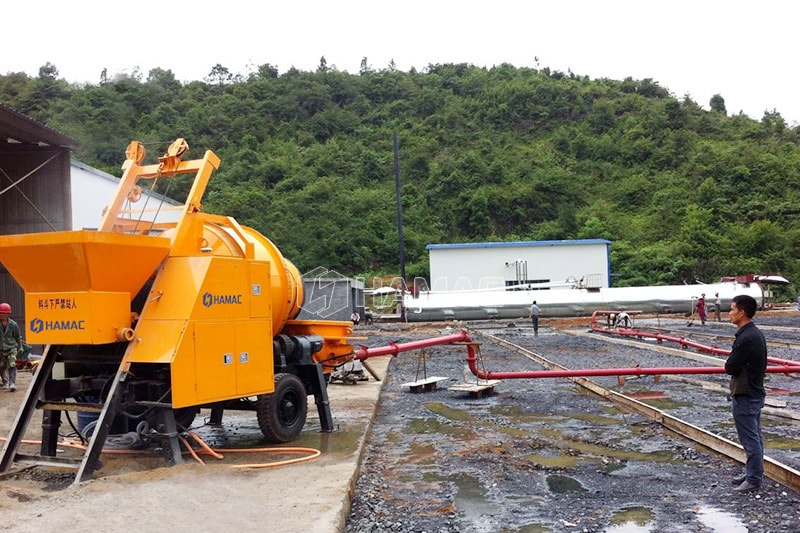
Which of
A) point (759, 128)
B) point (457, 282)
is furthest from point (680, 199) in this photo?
point (457, 282)

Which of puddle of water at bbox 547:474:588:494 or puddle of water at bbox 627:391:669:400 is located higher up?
puddle of water at bbox 547:474:588:494

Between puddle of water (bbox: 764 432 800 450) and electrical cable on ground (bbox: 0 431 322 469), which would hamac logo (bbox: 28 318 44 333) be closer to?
electrical cable on ground (bbox: 0 431 322 469)

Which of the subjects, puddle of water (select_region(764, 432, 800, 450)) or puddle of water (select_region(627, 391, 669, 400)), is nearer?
puddle of water (select_region(764, 432, 800, 450))

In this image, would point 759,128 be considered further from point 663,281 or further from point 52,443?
point 52,443

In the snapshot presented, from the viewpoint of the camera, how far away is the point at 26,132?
16266 millimetres

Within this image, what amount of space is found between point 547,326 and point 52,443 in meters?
29.6

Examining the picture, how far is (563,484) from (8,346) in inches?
404

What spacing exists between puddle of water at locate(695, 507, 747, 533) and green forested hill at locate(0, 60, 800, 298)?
47.3m

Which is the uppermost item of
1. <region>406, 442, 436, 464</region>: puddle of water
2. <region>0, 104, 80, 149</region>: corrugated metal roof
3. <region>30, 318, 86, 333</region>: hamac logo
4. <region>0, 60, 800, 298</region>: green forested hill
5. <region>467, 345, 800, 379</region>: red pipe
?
<region>0, 60, 800, 298</region>: green forested hill

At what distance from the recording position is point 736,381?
671cm

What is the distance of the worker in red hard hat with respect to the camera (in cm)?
1316

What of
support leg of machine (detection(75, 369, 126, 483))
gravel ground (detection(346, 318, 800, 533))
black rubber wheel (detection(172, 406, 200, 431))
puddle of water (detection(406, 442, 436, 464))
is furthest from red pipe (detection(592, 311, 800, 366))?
support leg of machine (detection(75, 369, 126, 483))

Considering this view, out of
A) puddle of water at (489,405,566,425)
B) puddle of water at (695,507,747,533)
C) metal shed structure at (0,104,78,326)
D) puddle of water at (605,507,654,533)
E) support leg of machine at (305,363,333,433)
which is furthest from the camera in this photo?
metal shed structure at (0,104,78,326)

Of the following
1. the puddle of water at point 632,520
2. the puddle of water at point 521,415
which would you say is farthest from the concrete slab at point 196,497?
the puddle of water at point 521,415
